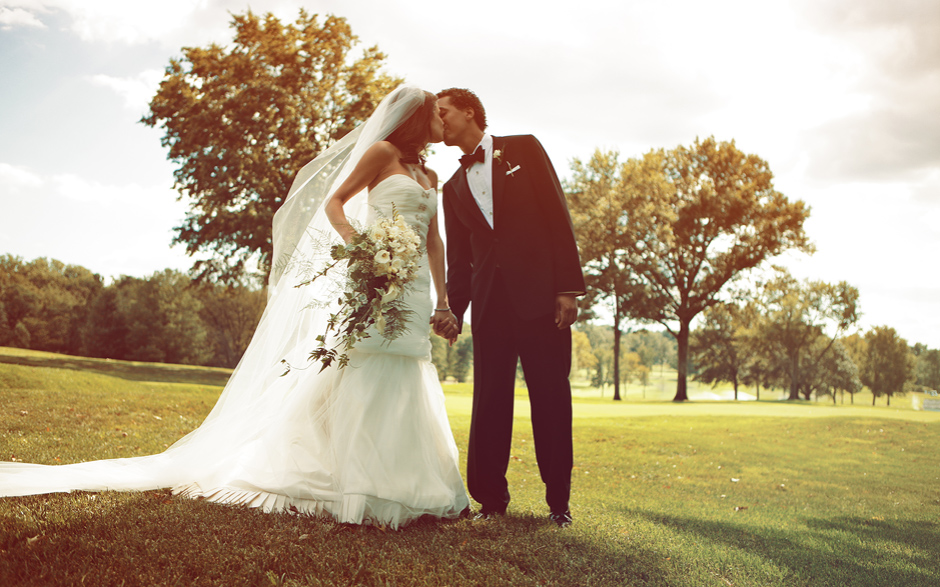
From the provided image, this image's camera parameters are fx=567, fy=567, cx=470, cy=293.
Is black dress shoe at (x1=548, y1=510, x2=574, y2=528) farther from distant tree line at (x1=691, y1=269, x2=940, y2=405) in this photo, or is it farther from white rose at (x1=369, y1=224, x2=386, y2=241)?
distant tree line at (x1=691, y1=269, x2=940, y2=405)

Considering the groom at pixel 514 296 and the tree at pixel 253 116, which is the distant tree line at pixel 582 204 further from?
the groom at pixel 514 296

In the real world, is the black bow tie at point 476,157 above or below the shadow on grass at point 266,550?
above

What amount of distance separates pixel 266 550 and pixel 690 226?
1216 inches

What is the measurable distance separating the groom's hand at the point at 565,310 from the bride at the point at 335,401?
2.46ft

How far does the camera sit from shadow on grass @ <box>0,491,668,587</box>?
2.45 meters

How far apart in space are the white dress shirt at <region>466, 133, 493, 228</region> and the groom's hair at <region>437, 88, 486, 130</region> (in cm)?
16

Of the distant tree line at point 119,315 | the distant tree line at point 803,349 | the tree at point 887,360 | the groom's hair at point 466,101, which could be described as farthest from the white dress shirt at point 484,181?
the tree at point 887,360

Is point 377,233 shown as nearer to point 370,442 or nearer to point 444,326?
point 444,326

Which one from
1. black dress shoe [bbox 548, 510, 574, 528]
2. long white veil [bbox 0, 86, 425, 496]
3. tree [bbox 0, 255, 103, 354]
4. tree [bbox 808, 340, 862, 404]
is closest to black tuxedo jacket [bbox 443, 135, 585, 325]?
long white veil [bbox 0, 86, 425, 496]

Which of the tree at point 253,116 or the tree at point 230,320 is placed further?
the tree at point 230,320

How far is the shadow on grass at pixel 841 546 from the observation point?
325 cm

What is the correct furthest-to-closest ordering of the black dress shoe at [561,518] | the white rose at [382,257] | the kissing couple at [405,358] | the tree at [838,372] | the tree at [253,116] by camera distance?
the tree at [838,372]
the tree at [253,116]
the black dress shoe at [561,518]
the kissing couple at [405,358]
the white rose at [382,257]

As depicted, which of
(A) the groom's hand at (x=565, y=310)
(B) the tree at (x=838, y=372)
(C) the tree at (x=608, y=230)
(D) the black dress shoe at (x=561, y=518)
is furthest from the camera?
(B) the tree at (x=838, y=372)

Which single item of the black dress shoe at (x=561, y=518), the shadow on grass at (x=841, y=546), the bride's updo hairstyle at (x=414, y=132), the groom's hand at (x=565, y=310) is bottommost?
the shadow on grass at (x=841, y=546)
